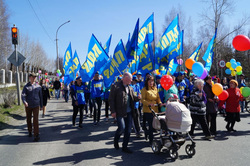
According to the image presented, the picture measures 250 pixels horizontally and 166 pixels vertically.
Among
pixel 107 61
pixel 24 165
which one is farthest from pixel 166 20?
pixel 24 165

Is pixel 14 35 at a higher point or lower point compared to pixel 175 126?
higher

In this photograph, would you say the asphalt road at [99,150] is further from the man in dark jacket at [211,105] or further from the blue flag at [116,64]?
the blue flag at [116,64]

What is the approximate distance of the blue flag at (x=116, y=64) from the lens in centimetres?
739

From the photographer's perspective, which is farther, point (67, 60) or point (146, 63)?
point (67, 60)

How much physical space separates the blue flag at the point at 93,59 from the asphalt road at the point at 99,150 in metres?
2.36

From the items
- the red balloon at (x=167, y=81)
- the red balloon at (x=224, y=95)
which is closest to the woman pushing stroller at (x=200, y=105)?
the red balloon at (x=167, y=81)

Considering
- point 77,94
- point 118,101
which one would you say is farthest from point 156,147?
point 77,94

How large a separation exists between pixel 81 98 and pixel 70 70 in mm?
3567

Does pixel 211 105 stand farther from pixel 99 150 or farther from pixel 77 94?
pixel 77 94

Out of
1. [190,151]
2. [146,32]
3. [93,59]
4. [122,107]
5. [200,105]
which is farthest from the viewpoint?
[146,32]

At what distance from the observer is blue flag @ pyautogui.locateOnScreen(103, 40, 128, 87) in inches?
291

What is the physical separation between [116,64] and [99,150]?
3.34 m

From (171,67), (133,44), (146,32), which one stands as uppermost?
(146,32)

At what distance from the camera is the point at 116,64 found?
7.56 metres
